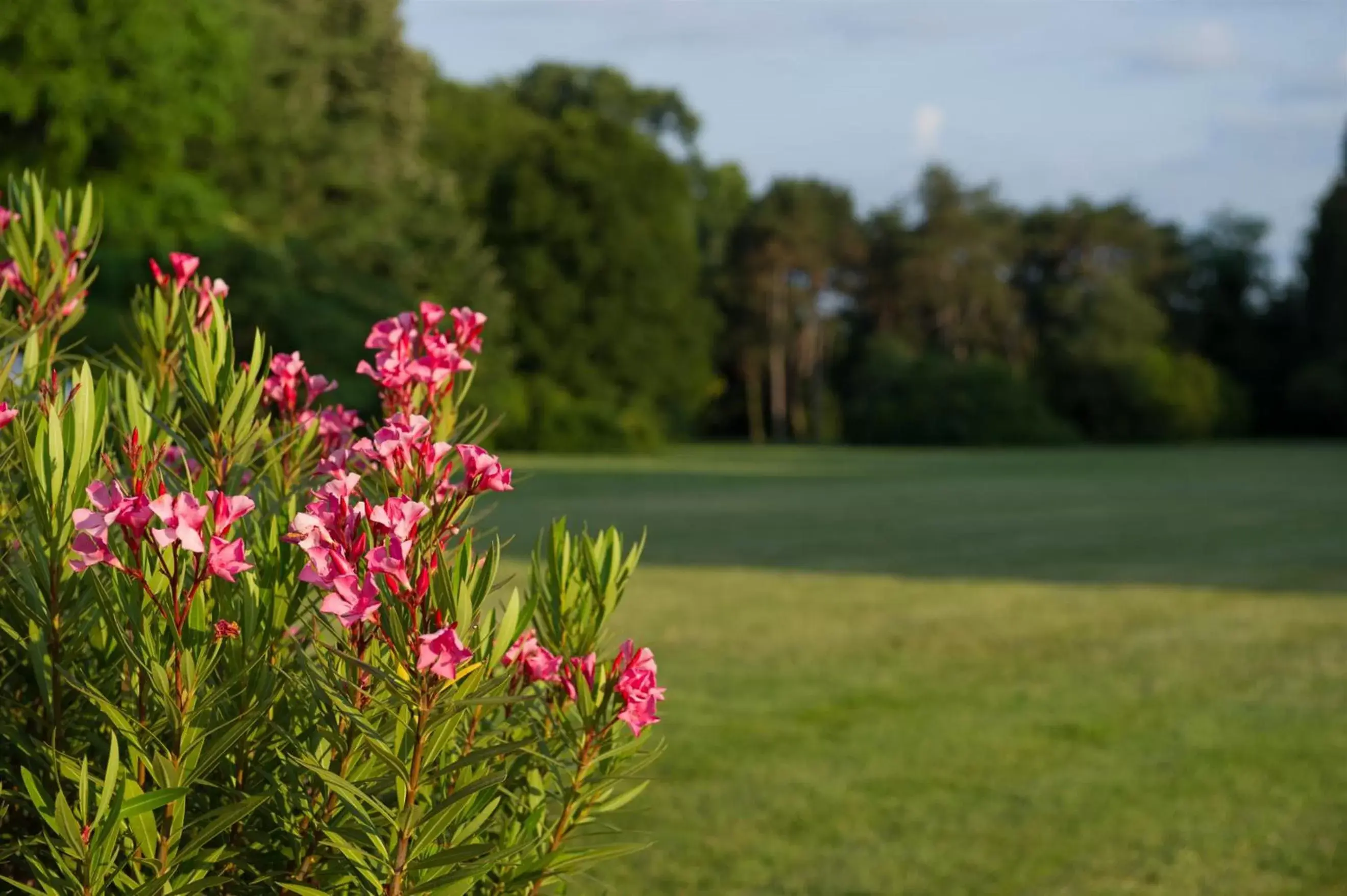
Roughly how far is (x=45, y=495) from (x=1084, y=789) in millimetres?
4896

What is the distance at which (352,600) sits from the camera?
1.54 m

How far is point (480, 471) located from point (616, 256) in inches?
2038

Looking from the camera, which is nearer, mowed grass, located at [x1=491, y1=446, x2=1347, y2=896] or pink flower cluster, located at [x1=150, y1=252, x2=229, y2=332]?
pink flower cluster, located at [x1=150, y1=252, x2=229, y2=332]

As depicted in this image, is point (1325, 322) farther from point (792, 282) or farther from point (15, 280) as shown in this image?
point (15, 280)

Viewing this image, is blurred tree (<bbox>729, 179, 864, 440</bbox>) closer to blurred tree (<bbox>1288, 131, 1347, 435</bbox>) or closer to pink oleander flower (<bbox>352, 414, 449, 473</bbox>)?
blurred tree (<bbox>1288, 131, 1347, 435</bbox>)

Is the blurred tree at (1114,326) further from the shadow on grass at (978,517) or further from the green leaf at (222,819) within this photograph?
the green leaf at (222,819)

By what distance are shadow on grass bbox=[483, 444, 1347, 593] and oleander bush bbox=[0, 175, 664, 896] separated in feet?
1.25

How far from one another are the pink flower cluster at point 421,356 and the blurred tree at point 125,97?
27.1 metres

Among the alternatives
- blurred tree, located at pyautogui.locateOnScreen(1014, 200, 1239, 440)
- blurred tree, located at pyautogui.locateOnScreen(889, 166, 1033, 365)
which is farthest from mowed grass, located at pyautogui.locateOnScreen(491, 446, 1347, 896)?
blurred tree, located at pyautogui.locateOnScreen(889, 166, 1033, 365)

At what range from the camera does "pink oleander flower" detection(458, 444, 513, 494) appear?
1.69 meters

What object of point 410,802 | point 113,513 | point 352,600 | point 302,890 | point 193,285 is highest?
point 193,285

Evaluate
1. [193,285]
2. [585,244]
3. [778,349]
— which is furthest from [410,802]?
[778,349]

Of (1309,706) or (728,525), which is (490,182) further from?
(1309,706)

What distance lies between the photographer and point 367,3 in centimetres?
4038
